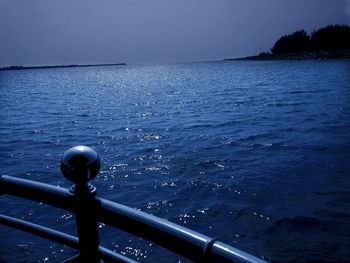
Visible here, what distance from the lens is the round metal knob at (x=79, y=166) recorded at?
5.51 ft

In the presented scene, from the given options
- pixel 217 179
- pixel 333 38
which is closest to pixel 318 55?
pixel 333 38

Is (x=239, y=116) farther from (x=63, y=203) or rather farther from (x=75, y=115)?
(x=63, y=203)

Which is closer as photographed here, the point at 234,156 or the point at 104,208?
the point at 104,208

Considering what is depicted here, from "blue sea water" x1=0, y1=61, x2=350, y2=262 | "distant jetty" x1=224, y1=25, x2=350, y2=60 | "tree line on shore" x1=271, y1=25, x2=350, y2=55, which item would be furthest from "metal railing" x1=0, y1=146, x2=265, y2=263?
"tree line on shore" x1=271, y1=25, x2=350, y2=55

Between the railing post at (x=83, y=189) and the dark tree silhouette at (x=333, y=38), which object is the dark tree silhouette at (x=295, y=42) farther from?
the railing post at (x=83, y=189)

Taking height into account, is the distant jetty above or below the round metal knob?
above

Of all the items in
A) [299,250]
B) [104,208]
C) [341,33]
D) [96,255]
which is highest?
[341,33]

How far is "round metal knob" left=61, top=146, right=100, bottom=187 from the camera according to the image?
168 centimetres

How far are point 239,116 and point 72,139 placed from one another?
11.7m

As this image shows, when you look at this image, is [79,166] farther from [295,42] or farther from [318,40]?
[295,42]

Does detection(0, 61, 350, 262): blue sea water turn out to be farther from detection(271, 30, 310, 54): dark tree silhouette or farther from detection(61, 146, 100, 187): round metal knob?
detection(271, 30, 310, 54): dark tree silhouette

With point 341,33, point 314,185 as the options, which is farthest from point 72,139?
point 341,33

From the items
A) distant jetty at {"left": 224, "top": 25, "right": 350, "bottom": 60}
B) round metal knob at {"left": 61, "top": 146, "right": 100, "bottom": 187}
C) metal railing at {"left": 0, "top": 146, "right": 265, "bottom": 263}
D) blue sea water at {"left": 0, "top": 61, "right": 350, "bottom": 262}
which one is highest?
distant jetty at {"left": 224, "top": 25, "right": 350, "bottom": 60}

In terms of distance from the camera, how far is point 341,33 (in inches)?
5546
